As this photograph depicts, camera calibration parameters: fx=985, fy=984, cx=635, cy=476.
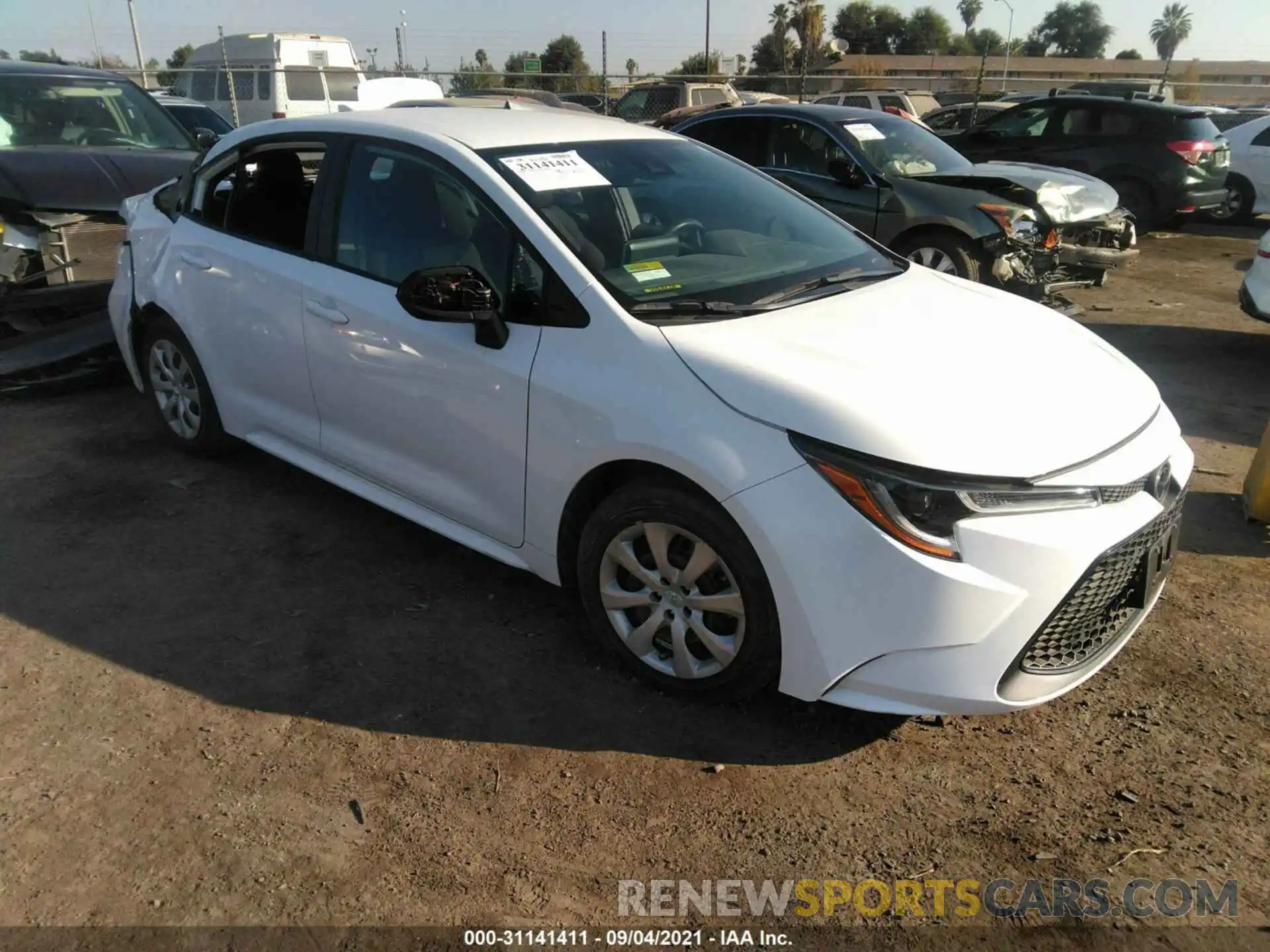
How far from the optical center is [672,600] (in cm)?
301

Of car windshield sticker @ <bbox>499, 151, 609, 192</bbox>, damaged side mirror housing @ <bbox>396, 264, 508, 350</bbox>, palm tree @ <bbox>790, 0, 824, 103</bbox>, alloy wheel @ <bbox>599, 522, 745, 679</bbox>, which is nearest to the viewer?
alloy wheel @ <bbox>599, 522, 745, 679</bbox>

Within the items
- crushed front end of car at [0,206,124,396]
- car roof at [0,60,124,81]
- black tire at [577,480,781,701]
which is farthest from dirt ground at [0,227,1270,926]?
car roof at [0,60,124,81]

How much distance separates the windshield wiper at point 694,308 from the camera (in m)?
3.08

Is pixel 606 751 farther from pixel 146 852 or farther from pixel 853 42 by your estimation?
pixel 853 42

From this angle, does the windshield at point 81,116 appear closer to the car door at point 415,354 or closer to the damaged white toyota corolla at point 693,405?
the damaged white toyota corolla at point 693,405

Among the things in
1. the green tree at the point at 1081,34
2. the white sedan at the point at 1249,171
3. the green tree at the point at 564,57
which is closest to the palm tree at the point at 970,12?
the green tree at the point at 1081,34

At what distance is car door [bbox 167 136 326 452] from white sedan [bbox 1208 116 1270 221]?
40.9ft

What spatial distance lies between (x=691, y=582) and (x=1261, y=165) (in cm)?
1343

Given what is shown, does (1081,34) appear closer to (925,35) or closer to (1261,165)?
(925,35)

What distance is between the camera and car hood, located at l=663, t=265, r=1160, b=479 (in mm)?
2588

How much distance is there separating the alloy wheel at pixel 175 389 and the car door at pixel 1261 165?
13.5m

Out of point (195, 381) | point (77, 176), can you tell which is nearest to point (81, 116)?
point (77, 176)

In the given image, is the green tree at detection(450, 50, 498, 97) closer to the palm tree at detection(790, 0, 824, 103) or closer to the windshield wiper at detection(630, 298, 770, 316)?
the windshield wiper at detection(630, 298, 770, 316)

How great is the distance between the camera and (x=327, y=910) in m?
2.37
